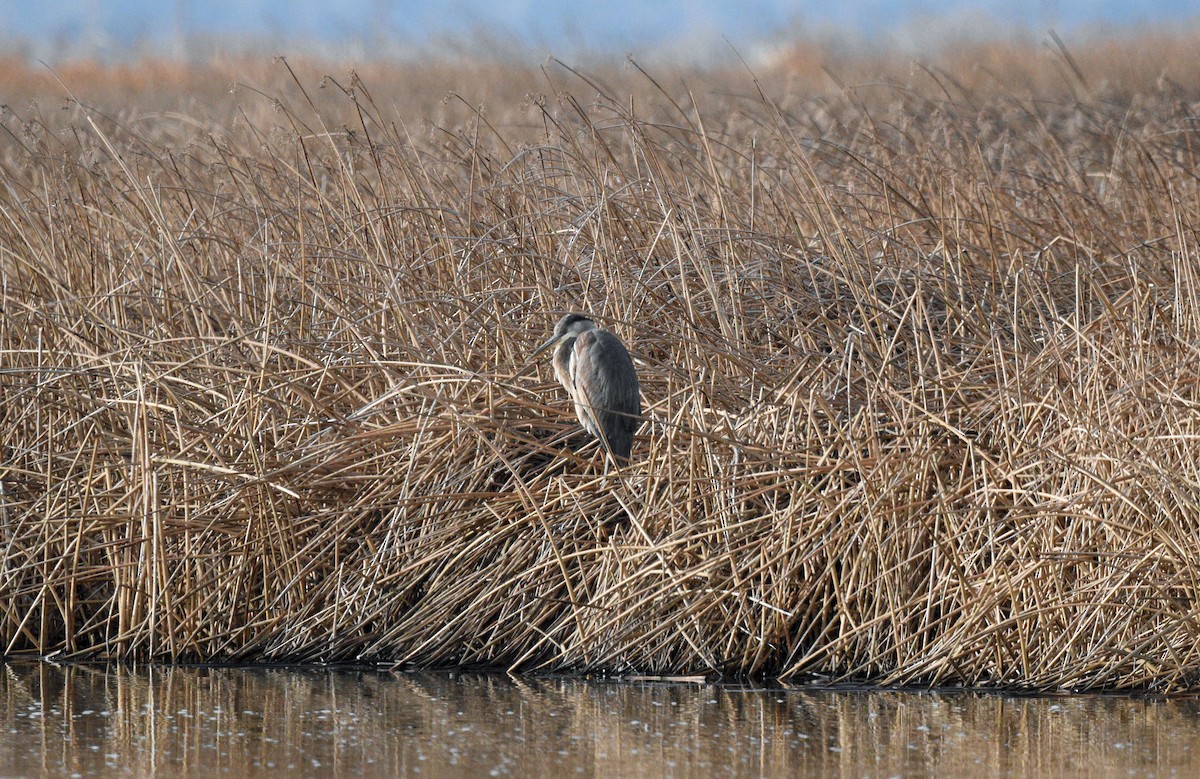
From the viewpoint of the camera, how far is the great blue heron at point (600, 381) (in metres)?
3.63

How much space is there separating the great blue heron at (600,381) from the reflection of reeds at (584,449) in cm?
12

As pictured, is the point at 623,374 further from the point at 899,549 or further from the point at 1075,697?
the point at 1075,697

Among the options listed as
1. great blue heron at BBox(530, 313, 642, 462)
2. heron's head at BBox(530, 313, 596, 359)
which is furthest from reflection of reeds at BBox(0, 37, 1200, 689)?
heron's head at BBox(530, 313, 596, 359)

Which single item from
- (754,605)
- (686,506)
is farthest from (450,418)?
(754,605)

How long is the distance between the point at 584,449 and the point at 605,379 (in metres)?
0.35

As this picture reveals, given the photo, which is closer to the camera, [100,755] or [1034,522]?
[100,755]

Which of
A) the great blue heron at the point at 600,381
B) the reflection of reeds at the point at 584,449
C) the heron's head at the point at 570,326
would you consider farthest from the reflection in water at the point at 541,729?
the heron's head at the point at 570,326

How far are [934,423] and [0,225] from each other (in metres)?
2.99

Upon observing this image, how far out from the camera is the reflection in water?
2.88 metres

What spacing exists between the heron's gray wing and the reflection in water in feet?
2.18

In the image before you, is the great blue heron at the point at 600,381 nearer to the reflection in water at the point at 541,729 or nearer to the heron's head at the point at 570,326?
the heron's head at the point at 570,326

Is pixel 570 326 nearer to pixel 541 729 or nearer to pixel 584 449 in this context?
pixel 584 449

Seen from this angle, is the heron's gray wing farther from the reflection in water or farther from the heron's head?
the reflection in water

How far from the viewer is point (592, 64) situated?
11.5 meters
